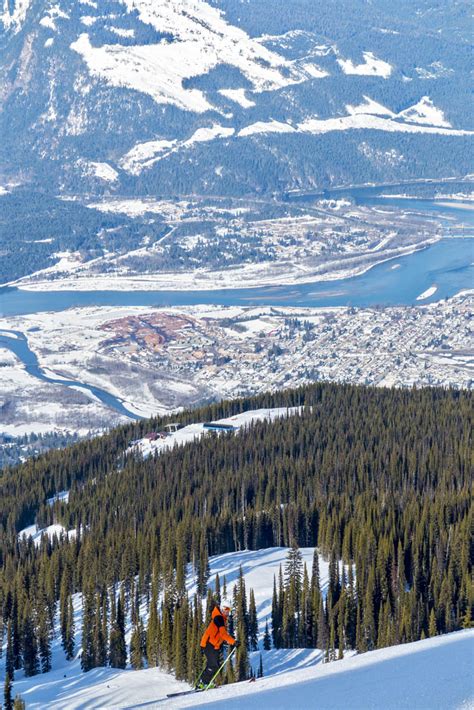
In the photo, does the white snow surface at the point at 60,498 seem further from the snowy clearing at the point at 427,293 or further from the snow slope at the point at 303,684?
the snowy clearing at the point at 427,293

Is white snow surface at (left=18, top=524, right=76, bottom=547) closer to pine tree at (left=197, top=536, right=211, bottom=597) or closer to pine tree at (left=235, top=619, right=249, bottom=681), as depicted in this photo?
pine tree at (left=197, top=536, right=211, bottom=597)

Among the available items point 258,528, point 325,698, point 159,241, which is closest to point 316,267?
point 159,241

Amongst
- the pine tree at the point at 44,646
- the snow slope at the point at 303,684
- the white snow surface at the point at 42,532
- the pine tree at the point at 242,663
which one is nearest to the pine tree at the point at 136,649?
the snow slope at the point at 303,684

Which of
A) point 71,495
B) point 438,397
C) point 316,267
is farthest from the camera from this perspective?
point 316,267

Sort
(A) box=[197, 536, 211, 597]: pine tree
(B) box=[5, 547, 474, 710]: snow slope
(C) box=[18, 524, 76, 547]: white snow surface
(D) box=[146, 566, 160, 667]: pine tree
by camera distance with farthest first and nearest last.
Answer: (C) box=[18, 524, 76, 547]: white snow surface < (A) box=[197, 536, 211, 597]: pine tree < (D) box=[146, 566, 160, 667]: pine tree < (B) box=[5, 547, 474, 710]: snow slope

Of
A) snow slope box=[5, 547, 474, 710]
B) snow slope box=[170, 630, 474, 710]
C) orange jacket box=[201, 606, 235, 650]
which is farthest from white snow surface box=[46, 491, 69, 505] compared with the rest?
orange jacket box=[201, 606, 235, 650]

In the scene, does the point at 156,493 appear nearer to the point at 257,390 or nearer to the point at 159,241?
the point at 257,390
